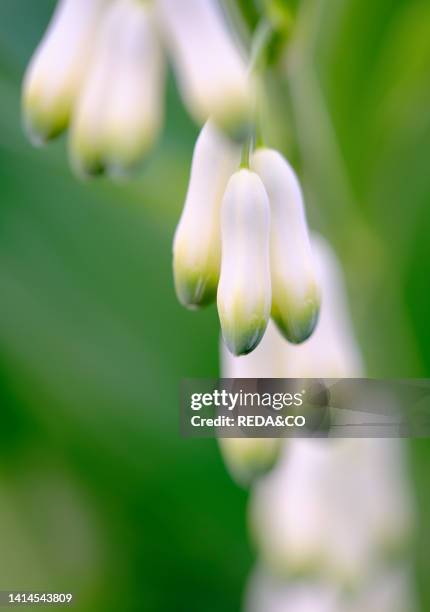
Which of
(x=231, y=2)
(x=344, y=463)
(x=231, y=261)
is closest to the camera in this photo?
(x=231, y=261)

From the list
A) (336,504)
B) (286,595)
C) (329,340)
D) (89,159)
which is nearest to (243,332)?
(89,159)

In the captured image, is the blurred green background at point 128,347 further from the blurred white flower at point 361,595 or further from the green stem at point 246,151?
the green stem at point 246,151

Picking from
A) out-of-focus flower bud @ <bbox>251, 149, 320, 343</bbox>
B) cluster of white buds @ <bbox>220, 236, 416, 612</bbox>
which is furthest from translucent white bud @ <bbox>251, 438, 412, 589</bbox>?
out-of-focus flower bud @ <bbox>251, 149, 320, 343</bbox>

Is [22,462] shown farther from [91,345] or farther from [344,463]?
[344,463]

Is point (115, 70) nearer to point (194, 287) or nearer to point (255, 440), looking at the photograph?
point (194, 287)

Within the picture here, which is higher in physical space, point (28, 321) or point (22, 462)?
point (28, 321)

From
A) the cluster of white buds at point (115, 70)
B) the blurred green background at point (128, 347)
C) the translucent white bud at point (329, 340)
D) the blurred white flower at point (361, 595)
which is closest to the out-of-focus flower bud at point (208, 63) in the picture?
the cluster of white buds at point (115, 70)

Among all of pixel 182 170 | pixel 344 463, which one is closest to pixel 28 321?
pixel 182 170
